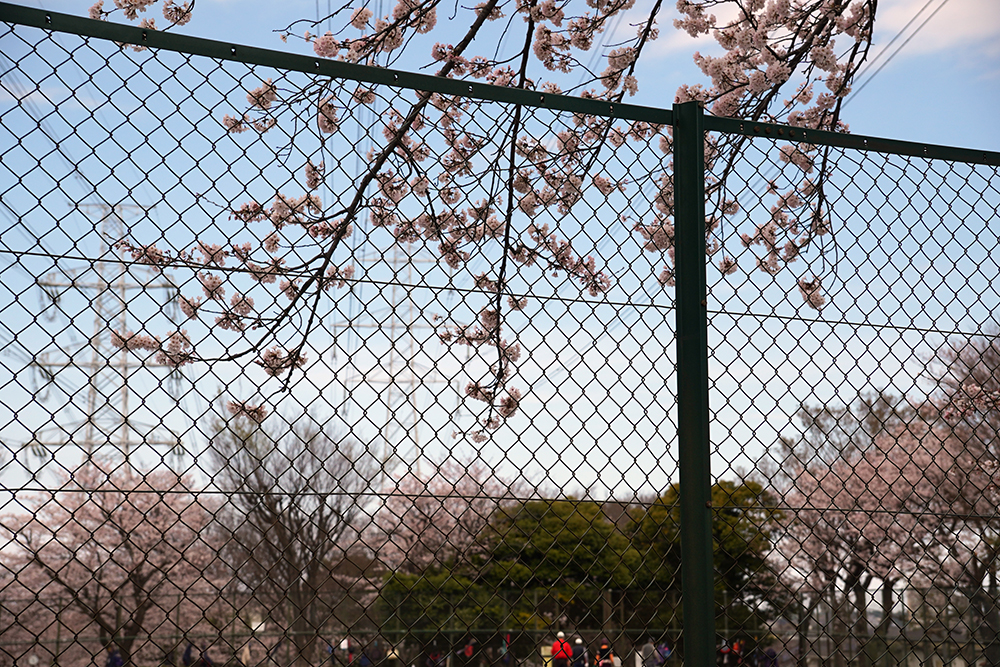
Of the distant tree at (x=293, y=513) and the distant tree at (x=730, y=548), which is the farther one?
the distant tree at (x=730, y=548)

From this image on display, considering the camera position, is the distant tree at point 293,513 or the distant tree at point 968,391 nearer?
the distant tree at point 293,513

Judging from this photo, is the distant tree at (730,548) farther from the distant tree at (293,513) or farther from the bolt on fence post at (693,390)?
the distant tree at (293,513)

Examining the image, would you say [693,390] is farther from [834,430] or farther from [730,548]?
[730,548]

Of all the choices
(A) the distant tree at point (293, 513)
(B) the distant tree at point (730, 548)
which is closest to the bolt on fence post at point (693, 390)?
(B) the distant tree at point (730, 548)

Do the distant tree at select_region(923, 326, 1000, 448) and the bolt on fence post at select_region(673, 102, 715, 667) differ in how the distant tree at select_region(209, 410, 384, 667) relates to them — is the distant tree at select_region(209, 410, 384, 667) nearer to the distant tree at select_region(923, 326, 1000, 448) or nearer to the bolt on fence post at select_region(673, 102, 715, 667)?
the bolt on fence post at select_region(673, 102, 715, 667)

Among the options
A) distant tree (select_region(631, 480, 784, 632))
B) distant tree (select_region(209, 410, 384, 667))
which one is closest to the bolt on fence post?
distant tree (select_region(631, 480, 784, 632))

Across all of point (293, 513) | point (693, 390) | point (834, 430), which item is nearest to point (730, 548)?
point (834, 430)

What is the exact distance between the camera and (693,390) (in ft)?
4.68

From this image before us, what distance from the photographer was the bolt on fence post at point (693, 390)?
4.51 ft

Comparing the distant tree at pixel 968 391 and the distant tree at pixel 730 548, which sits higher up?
the distant tree at pixel 968 391

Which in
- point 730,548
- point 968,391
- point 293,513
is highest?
point 968,391

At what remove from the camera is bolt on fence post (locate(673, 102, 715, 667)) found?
138 centimetres

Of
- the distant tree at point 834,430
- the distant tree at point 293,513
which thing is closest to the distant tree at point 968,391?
the distant tree at point 834,430

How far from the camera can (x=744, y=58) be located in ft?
10.6
